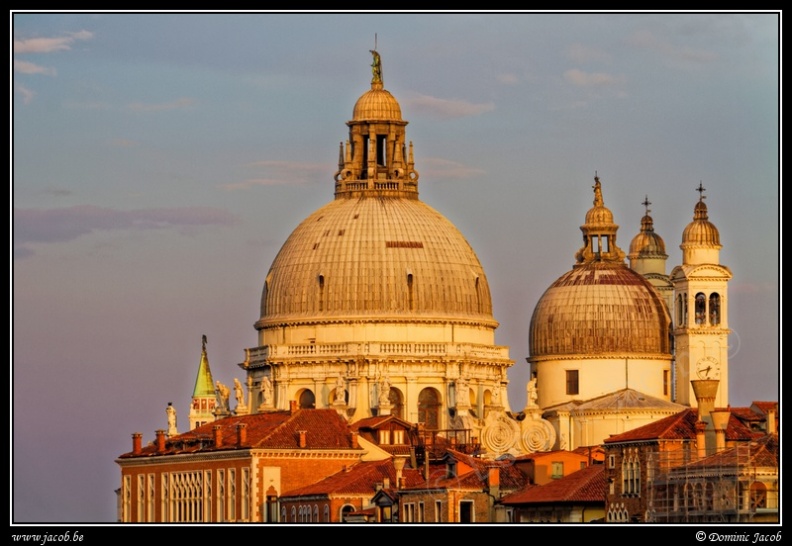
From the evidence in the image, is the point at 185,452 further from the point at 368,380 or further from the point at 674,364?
the point at 674,364

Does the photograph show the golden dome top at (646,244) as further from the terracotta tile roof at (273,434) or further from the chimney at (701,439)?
the chimney at (701,439)

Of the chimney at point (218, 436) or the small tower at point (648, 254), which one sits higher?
the small tower at point (648, 254)

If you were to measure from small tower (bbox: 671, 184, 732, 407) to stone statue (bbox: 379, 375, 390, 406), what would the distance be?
1263cm

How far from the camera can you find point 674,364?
184000 millimetres

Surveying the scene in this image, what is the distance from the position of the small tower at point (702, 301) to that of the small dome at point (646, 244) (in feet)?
42.0

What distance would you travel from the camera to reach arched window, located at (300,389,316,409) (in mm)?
180125

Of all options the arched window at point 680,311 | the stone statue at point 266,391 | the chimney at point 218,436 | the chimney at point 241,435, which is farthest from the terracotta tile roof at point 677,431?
the stone statue at point 266,391

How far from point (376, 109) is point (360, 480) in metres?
33.8

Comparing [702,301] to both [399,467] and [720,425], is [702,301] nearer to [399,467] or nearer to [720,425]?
[399,467]

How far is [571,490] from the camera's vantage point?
137 m

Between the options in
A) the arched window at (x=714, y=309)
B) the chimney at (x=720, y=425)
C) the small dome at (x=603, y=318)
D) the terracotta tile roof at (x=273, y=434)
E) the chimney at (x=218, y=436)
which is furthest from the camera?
the small dome at (x=603, y=318)

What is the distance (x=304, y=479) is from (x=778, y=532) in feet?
147

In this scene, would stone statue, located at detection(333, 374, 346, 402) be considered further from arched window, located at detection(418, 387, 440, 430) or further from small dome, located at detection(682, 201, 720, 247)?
small dome, located at detection(682, 201, 720, 247)

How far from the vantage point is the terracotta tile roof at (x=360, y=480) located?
150750 millimetres
